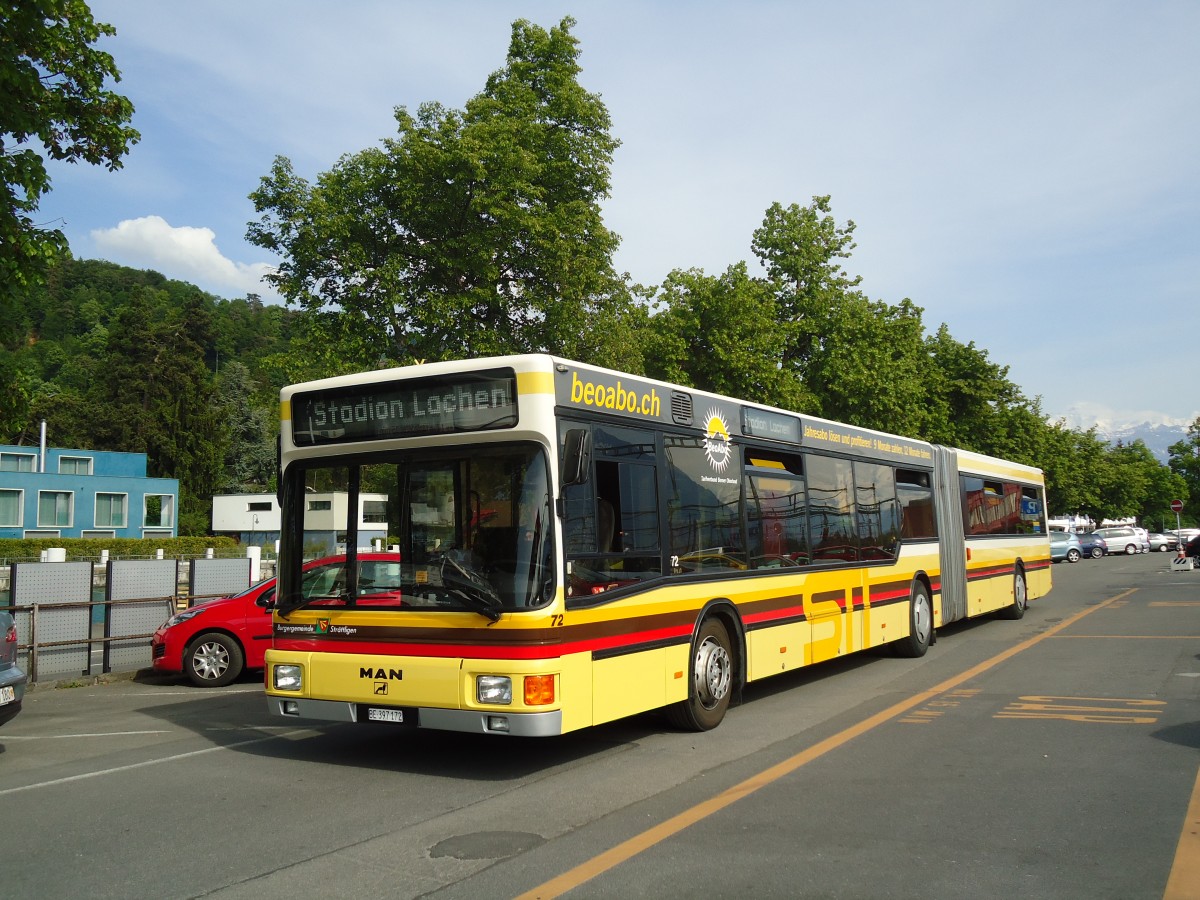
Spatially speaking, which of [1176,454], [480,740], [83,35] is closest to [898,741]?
[480,740]

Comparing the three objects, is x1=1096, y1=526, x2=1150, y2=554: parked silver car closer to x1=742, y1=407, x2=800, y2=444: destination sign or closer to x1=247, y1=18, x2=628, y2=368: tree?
x1=247, y1=18, x2=628, y2=368: tree

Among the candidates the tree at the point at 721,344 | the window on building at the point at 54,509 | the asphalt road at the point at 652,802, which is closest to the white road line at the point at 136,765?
the asphalt road at the point at 652,802

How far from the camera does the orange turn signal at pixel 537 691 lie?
6.86 m

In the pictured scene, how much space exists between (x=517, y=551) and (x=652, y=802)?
1892mm

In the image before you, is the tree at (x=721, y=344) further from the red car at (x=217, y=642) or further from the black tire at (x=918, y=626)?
the red car at (x=217, y=642)

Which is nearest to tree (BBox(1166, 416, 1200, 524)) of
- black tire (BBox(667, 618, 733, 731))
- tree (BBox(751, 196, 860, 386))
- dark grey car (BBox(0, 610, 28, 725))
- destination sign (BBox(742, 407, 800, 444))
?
tree (BBox(751, 196, 860, 386))

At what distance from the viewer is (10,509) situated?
5097 centimetres

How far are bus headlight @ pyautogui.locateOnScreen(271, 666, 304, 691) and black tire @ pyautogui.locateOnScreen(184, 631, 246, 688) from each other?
5.80 meters

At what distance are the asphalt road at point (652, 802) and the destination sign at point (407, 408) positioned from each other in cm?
256

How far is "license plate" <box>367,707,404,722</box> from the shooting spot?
24.1 feet

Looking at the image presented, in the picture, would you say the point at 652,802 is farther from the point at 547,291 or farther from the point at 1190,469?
the point at 1190,469

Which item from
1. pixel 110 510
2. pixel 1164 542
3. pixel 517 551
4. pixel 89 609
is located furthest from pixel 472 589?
pixel 1164 542

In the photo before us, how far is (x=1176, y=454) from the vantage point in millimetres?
120500

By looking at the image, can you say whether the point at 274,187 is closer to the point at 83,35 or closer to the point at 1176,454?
the point at 83,35
